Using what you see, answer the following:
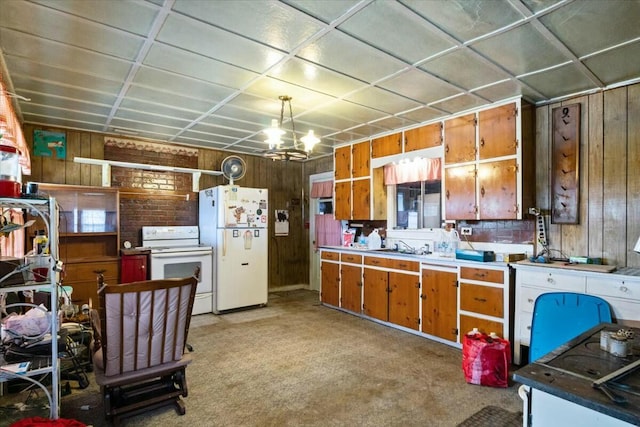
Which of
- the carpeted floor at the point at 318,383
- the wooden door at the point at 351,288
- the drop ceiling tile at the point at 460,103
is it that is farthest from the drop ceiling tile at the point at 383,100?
the carpeted floor at the point at 318,383

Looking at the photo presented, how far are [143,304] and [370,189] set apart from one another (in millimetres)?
3586

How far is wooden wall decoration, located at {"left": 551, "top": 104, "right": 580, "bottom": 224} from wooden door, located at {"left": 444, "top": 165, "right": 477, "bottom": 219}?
0.77 m

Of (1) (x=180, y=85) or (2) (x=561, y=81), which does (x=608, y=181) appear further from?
(1) (x=180, y=85)

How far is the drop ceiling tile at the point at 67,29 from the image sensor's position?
84.0 inches

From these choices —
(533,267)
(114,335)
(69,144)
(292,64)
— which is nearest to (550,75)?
(533,267)

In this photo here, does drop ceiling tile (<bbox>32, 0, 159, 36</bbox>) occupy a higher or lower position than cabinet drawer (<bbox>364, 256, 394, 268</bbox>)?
higher

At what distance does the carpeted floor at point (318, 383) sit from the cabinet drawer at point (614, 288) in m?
1.08

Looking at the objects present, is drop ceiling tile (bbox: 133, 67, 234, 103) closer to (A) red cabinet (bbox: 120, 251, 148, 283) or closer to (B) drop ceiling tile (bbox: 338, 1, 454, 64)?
(B) drop ceiling tile (bbox: 338, 1, 454, 64)

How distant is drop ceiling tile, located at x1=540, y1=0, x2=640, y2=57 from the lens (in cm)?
208

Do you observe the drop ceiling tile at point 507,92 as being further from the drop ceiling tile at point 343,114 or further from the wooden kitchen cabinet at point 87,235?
the wooden kitchen cabinet at point 87,235

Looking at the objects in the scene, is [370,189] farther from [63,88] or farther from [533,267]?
[63,88]

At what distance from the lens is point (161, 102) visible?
3.74 m

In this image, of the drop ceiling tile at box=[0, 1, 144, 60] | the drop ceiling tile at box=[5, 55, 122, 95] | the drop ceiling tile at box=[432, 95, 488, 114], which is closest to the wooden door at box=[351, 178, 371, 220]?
the drop ceiling tile at box=[432, 95, 488, 114]

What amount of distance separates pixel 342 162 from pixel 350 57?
299cm
